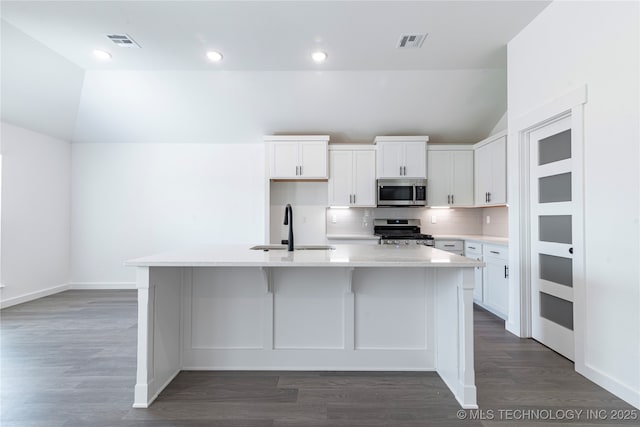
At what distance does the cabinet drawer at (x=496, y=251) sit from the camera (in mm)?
3562

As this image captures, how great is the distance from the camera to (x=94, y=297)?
4680 millimetres

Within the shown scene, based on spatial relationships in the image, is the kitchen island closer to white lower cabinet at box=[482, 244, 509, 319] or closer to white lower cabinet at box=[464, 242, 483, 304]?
white lower cabinet at box=[482, 244, 509, 319]

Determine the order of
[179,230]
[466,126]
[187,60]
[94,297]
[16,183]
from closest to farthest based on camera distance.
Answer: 1. [187,60]
2. [16,183]
3. [94,297]
4. [466,126]
5. [179,230]

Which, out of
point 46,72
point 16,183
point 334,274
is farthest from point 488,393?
point 16,183

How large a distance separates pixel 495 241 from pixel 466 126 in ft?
6.89

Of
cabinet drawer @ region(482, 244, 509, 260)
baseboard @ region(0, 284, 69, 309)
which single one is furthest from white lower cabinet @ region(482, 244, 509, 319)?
baseboard @ region(0, 284, 69, 309)

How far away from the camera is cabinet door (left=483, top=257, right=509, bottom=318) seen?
359 centimetres

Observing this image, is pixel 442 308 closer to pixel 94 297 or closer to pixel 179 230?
pixel 179 230

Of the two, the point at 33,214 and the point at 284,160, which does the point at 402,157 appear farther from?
the point at 33,214

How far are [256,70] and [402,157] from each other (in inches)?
97.0

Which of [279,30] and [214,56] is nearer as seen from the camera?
[279,30]

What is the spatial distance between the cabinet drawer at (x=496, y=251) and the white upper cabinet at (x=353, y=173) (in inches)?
66.5

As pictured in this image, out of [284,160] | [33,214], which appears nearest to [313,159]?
[284,160]

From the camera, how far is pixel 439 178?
16.4 ft
